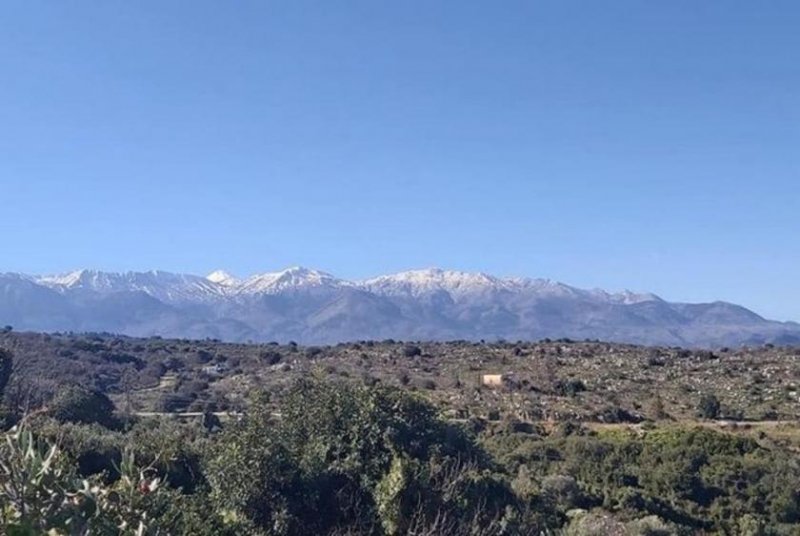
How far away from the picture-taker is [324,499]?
1424cm

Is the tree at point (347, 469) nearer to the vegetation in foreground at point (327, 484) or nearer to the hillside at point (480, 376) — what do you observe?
the vegetation in foreground at point (327, 484)

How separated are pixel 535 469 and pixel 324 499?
1671cm

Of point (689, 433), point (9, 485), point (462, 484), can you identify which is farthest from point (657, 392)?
point (9, 485)

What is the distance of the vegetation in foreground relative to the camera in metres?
5.45

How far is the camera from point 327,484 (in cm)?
1430

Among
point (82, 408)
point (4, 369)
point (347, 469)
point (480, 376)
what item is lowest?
point (82, 408)

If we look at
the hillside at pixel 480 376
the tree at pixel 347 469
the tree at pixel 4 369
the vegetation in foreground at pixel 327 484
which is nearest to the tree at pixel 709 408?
the hillside at pixel 480 376

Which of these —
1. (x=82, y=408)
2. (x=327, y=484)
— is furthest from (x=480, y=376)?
(x=327, y=484)

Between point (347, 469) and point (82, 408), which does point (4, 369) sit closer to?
point (82, 408)

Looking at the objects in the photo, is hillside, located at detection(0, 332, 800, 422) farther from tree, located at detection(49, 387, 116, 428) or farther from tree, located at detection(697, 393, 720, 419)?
tree, located at detection(49, 387, 116, 428)

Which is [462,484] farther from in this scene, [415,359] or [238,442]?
[415,359]

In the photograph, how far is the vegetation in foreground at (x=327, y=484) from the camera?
5.45 metres

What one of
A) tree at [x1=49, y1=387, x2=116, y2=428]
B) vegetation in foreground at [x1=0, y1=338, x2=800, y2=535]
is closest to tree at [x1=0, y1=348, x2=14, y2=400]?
tree at [x1=49, y1=387, x2=116, y2=428]

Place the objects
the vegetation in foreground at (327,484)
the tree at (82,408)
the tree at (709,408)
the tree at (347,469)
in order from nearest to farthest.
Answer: the vegetation in foreground at (327,484), the tree at (347,469), the tree at (82,408), the tree at (709,408)
